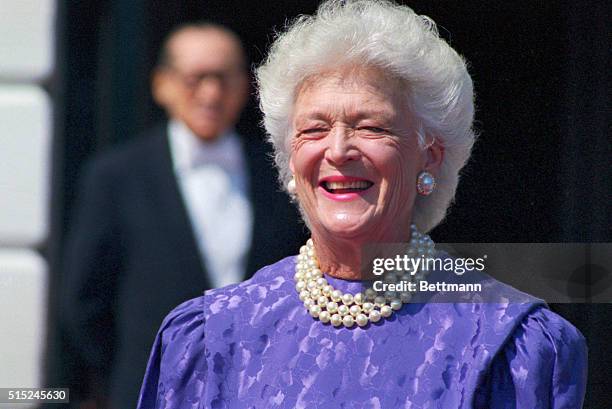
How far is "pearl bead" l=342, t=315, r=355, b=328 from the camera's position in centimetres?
236

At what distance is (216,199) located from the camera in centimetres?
323

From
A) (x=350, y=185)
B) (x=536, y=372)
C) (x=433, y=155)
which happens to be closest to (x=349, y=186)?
(x=350, y=185)

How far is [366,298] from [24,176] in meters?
1.27

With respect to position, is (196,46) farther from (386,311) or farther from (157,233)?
(386,311)

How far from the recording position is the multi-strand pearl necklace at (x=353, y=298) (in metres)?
2.36

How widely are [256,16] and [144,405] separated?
1189 millimetres

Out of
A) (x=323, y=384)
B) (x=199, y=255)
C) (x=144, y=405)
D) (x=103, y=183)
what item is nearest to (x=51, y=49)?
(x=103, y=183)

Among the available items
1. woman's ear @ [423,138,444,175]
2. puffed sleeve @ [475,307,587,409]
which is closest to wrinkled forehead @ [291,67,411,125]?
woman's ear @ [423,138,444,175]

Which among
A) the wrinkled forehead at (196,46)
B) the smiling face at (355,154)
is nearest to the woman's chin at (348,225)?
the smiling face at (355,154)

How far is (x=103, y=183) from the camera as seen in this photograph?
3.21 meters

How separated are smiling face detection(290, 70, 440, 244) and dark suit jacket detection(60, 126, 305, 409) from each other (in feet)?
2.78

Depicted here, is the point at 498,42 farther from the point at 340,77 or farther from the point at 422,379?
the point at 422,379

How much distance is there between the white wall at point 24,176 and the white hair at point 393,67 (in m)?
0.95

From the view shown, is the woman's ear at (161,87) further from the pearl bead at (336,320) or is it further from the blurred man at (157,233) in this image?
the pearl bead at (336,320)
